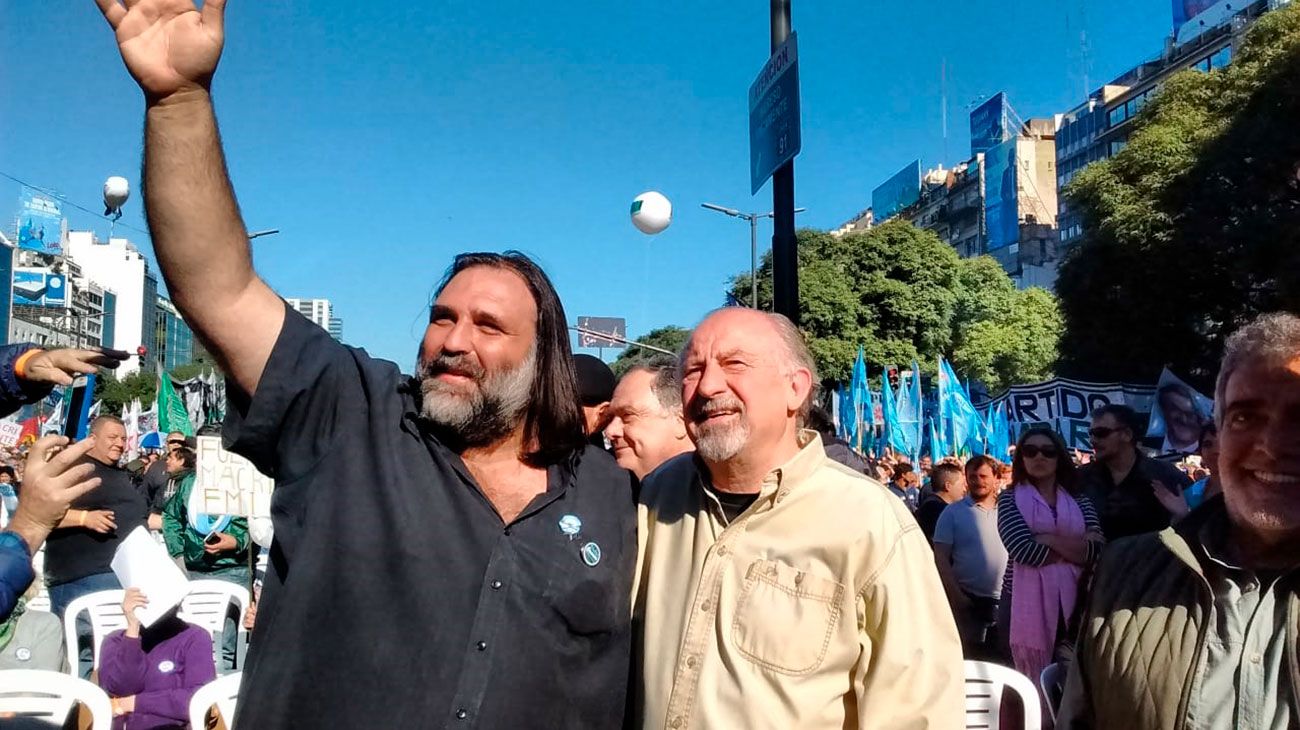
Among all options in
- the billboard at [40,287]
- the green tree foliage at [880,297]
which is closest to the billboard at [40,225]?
the billboard at [40,287]

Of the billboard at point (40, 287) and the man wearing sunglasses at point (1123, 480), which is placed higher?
the billboard at point (40, 287)

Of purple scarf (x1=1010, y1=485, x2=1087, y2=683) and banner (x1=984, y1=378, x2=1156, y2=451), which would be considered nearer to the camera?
purple scarf (x1=1010, y1=485, x2=1087, y2=683)

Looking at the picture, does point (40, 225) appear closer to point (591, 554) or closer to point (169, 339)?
point (169, 339)

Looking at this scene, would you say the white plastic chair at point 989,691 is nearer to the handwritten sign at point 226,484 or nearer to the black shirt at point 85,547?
the handwritten sign at point 226,484

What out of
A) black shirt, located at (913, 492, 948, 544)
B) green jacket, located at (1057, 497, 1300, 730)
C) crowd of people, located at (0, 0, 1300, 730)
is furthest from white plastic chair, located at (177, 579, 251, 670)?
green jacket, located at (1057, 497, 1300, 730)

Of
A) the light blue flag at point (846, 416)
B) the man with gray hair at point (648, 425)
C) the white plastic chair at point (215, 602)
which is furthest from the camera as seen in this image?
the light blue flag at point (846, 416)

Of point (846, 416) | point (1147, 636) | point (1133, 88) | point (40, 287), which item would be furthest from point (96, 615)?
point (40, 287)

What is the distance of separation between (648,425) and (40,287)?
105743 mm

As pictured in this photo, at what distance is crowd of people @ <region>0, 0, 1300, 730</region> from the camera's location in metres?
1.84

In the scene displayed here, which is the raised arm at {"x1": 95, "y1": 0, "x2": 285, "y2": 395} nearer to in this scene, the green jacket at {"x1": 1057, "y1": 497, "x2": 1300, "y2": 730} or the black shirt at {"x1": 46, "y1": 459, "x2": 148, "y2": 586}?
the green jacket at {"x1": 1057, "y1": 497, "x2": 1300, "y2": 730}

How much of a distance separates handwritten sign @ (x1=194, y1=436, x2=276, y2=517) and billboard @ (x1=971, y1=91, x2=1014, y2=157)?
3636 inches

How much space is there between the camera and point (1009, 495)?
5.81 metres

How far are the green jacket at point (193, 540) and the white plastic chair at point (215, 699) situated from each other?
140 inches

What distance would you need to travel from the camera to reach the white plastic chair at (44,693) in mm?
3855
